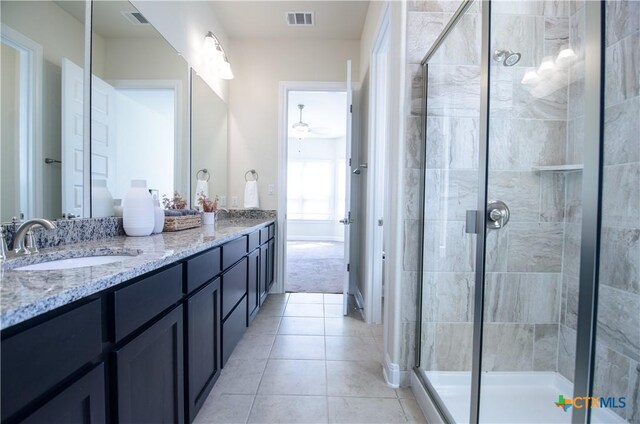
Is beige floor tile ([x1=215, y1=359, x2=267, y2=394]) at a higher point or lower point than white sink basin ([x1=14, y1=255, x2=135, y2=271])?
lower

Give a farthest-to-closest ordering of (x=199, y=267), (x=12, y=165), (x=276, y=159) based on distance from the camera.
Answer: (x=276, y=159)
(x=199, y=267)
(x=12, y=165)

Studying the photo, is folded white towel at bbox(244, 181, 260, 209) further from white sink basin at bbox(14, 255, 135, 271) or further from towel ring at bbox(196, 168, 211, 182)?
white sink basin at bbox(14, 255, 135, 271)

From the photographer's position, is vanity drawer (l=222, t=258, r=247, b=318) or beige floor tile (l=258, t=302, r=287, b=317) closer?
vanity drawer (l=222, t=258, r=247, b=318)

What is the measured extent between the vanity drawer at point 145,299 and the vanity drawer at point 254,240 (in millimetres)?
1106

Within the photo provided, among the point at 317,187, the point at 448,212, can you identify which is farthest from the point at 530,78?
the point at 317,187

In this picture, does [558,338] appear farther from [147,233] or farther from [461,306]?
[147,233]

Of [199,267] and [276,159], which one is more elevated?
[276,159]

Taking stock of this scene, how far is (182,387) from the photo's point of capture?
1172mm

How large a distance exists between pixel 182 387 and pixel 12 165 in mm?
999

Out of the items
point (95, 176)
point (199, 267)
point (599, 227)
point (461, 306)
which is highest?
point (95, 176)

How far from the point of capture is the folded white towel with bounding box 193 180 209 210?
2.57m

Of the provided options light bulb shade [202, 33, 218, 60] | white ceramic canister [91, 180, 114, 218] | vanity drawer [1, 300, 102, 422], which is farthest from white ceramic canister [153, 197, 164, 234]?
light bulb shade [202, 33, 218, 60]

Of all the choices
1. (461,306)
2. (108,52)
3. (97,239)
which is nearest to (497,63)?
(461,306)

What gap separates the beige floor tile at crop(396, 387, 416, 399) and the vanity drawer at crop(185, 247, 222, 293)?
1182 mm
